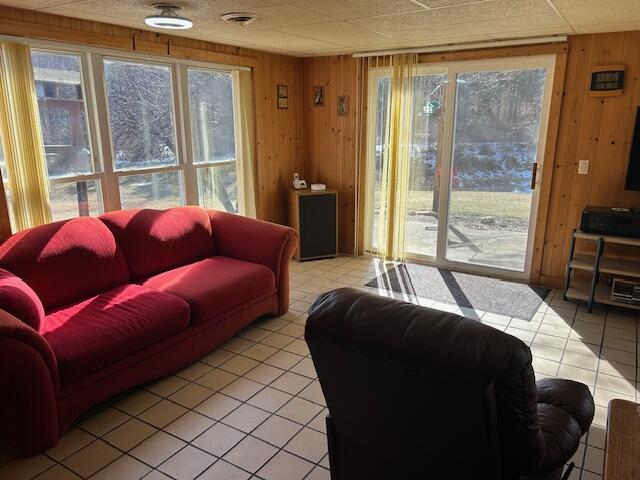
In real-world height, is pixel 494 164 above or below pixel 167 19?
below

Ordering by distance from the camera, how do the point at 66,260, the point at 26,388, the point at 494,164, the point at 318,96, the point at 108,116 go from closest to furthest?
the point at 26,388 < the point at 66,260 < the point at 108,116 < the point at 494,164 < the point at 318,96

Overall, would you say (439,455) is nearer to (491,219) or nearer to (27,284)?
(27,284)

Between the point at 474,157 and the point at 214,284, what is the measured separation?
2.85m

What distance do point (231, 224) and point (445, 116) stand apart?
2359 millimetres

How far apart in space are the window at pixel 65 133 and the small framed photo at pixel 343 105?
268 cm

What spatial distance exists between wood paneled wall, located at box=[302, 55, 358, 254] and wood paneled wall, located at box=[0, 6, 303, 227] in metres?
0.12

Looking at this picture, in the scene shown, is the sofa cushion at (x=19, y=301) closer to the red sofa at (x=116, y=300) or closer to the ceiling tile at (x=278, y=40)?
the red sofa at (x=116, y=300)

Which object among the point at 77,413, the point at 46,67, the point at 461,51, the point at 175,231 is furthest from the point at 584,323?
the point at 46,67

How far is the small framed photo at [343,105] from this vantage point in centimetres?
519

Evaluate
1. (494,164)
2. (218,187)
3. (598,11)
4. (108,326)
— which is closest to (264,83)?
(218,187)

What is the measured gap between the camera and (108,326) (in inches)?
99.9

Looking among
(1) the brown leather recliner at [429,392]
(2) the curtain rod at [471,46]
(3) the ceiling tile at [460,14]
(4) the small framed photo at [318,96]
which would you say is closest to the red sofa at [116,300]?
(1) the brown leather recliner at [429,392]

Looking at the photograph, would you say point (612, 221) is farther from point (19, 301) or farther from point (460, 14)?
point (19, 301)

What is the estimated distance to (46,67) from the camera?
322cm
